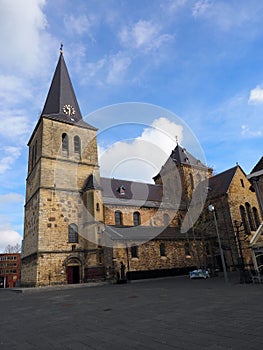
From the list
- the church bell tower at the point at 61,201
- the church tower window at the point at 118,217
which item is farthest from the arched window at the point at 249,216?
the church bell tower at the point at 61,201

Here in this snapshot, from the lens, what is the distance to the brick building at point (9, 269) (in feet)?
237

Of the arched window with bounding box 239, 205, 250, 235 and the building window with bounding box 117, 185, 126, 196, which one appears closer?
the arched window with bounding box 239, 205, 250, 235

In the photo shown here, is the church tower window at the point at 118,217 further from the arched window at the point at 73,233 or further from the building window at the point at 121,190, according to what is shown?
the arched window at the point at 73,233

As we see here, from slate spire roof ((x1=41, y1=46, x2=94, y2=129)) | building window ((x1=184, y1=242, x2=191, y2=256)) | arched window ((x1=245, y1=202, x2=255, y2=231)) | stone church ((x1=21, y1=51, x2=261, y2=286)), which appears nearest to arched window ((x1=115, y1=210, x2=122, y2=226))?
stone church ((x1=21, y1=51, x2=261, y2=286))

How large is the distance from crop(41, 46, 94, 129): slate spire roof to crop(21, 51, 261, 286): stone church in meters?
0.12

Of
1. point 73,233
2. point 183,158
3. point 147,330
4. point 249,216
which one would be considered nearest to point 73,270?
point 73,233

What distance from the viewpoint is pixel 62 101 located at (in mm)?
33781

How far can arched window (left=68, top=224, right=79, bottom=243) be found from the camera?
27.8 metres

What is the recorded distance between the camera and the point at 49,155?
29.5 m

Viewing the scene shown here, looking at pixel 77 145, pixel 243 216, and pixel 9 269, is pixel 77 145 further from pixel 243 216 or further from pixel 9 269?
pixel 9 269

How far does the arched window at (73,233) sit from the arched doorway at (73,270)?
199cm

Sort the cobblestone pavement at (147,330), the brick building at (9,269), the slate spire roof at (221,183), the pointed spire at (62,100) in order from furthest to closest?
the brick building at (9,269), the slate spire roof at (221,183), the pointed spire at (62,100), the cobblestone pavement at (147,330)

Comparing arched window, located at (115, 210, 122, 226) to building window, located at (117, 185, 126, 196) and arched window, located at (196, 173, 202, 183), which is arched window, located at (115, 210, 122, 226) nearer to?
building window, located at (117, 185, 126, 196)

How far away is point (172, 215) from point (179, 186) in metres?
6.84
